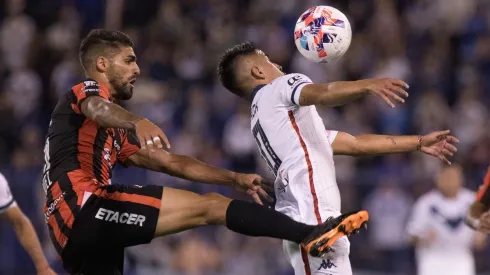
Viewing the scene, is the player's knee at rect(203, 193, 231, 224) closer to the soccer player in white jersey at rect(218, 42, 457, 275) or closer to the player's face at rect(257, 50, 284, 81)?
the soccer player in white jersey at rect(218, 42, 457, 275)

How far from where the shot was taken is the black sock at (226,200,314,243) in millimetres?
6950

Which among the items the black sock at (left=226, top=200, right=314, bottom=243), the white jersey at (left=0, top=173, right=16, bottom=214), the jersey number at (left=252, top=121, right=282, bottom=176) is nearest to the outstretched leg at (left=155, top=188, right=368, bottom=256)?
the black sock at (left=226, top=200, right=314, bottom=243)

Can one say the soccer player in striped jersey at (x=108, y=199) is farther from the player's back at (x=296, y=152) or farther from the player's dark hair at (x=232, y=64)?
the player's dark hair at (x=232, y=64)

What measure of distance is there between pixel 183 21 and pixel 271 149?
9.93 meters

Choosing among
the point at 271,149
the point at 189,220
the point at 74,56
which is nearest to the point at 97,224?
the point at 189,220

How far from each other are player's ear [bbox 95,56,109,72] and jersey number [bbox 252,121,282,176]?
1.22m

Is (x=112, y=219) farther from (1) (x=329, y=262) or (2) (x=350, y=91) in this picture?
(2) (x=350, y=91)

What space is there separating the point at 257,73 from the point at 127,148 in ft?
4.11

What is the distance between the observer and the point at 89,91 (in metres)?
7.30

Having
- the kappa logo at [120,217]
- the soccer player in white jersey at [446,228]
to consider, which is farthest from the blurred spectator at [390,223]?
the kappa logo at [120,217]

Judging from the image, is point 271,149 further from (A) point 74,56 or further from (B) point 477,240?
(A) point 74,56

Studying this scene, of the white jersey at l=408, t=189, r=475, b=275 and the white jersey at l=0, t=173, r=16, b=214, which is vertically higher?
the white jersey at l=0, t=173, r=16, b=214

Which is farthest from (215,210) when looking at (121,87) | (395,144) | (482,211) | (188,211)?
(482,211)

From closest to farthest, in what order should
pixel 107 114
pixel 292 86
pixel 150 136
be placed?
1. pixel 150 136
2. pixel 107 114
3. pixel 292 86
